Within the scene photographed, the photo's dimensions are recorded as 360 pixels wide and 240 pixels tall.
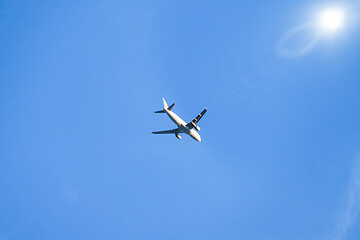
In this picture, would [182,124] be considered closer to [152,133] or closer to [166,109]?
[166,109]

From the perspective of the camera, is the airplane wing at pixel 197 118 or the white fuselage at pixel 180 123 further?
the airplane wing at pixel 197 118

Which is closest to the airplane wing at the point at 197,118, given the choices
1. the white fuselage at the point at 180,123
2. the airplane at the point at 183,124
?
the airplane at the point at 183,124

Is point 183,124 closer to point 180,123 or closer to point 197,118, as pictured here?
point 180,123

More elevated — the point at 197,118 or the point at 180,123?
the point at 197,118

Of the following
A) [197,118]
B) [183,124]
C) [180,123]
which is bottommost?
[180,123]

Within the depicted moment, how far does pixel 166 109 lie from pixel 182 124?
21.9ft

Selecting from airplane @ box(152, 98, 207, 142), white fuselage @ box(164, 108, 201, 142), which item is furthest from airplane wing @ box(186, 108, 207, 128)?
white fuselage @ box(164, 108, 201, 142)

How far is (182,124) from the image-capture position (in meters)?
83.4

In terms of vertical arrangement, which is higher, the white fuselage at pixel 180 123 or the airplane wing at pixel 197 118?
the airplane wing at pixel 197 118

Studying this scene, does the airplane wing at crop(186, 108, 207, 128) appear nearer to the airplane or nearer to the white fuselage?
the airplane

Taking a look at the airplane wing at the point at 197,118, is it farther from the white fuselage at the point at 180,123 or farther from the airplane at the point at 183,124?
the white fuselage at the point at 180,123

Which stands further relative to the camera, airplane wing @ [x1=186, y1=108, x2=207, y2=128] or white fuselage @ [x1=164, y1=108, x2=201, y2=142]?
airplane wing @ [x1=186, y1=108, x2=207, y2=128]

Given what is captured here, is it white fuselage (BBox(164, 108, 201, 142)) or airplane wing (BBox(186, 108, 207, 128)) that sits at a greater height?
airplane wing (BBox(186, 108, 207, 128))

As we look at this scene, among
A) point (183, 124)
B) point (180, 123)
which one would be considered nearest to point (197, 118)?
point (183, 124)
